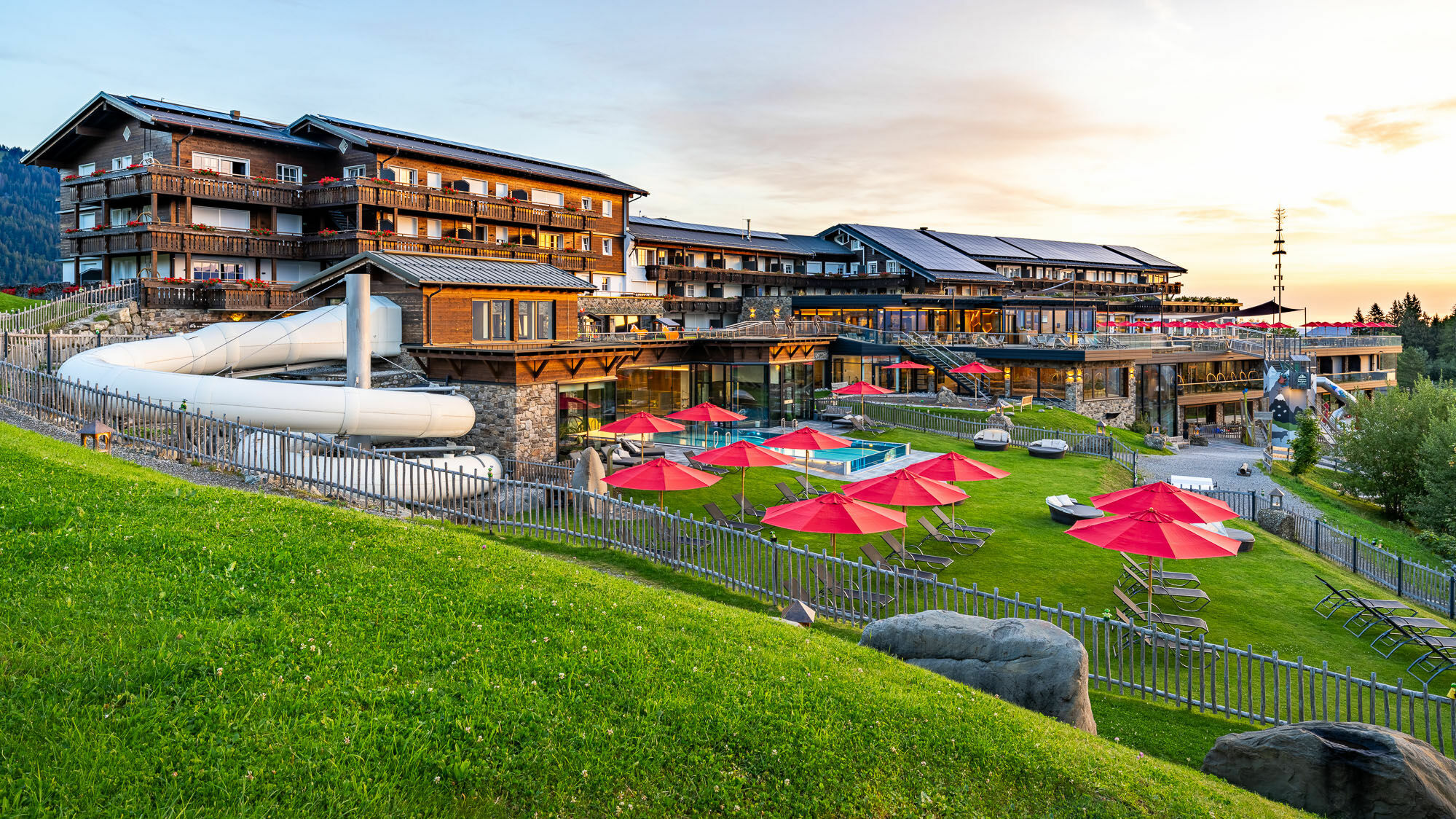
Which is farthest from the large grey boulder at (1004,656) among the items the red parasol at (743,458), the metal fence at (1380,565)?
the metal fence at (1380,565)

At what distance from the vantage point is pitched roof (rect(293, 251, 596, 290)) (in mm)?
29547

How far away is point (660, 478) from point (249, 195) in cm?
3153

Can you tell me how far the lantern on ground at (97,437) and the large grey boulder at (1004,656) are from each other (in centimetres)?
1615

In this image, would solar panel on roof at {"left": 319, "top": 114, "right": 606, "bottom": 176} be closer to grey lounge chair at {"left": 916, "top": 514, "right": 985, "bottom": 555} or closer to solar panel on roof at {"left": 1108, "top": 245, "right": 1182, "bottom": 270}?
grey lounge chair at {"left": 916, "top": 514, "right": 985, "bottom": 555}

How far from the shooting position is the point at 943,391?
51.0 metres

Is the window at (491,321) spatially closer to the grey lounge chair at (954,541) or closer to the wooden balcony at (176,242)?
the wooden balcony at (176,242)

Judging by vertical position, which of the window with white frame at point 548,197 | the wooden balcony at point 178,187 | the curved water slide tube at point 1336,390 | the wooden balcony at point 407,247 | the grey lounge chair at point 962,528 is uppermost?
the window with white frame at point 548,197

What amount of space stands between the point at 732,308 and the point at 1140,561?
170 feet

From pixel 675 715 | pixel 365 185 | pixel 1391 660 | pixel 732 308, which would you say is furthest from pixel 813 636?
pixel 732 308

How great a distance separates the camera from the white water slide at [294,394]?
18.7 m

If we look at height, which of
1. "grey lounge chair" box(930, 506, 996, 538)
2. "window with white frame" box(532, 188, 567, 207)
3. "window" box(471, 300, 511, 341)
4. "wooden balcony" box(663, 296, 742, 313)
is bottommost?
"grey lounge chair" box(930, 506, 996, 538)

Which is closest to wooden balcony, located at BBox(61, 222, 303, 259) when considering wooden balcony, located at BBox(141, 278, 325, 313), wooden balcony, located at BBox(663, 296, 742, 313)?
wooden balcony, located at BBox(141, 278, 325, 313)

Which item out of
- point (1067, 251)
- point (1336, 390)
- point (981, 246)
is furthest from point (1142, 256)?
point (1336, 390)

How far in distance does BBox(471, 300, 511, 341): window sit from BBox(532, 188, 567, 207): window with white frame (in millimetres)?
20860
